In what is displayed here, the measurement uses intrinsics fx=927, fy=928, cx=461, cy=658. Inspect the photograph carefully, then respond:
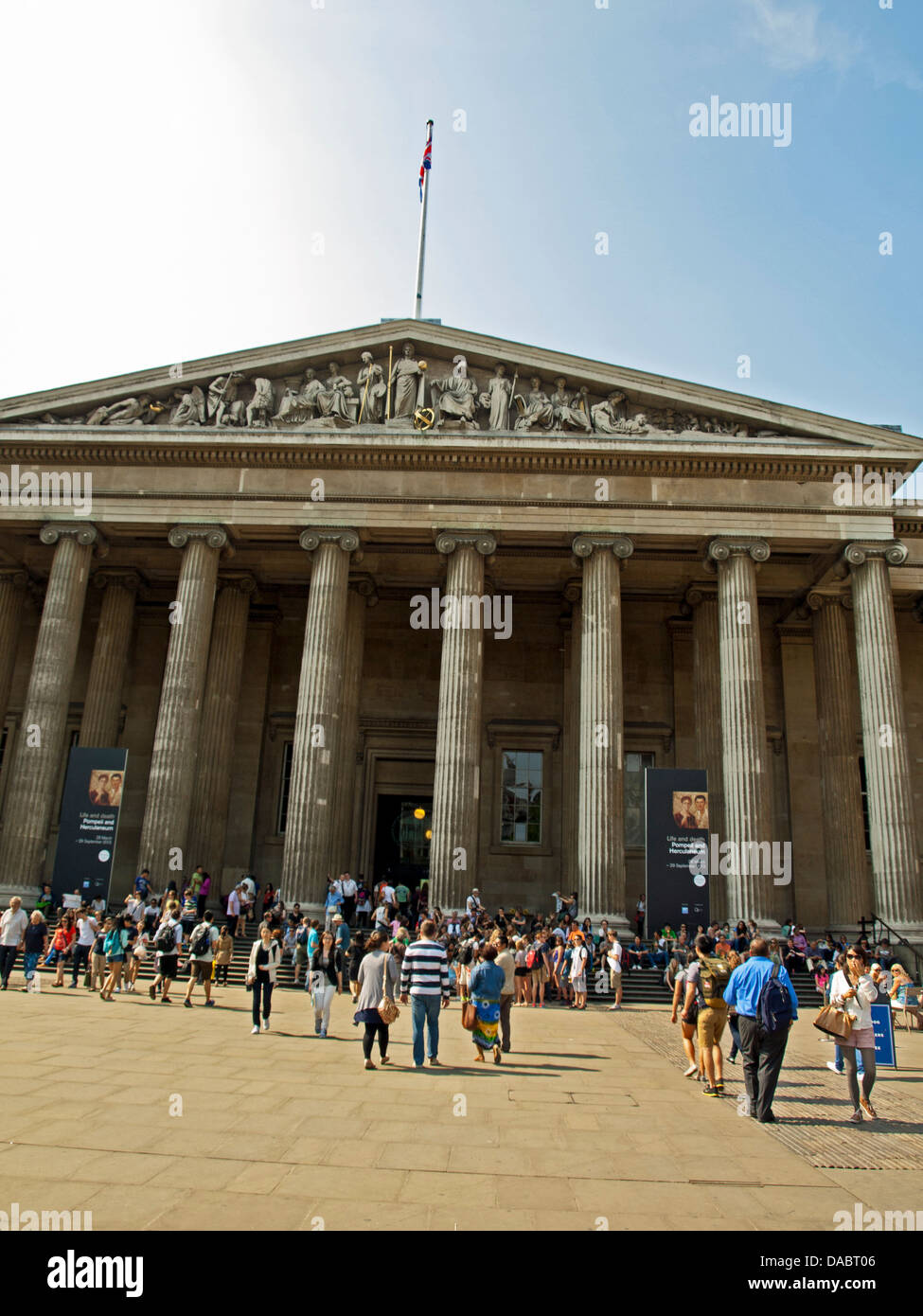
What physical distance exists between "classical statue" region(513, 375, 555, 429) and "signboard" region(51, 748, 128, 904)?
13.8m

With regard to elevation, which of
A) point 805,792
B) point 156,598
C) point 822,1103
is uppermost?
point 156,598

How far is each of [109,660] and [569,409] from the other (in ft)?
51.6

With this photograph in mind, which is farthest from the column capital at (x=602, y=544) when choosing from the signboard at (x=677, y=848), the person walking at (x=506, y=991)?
the person walking at (x=506, y=991)

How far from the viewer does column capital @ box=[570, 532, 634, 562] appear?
25078 mm

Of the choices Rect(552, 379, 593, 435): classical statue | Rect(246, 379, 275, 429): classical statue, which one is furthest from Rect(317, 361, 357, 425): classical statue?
Rect(552, 379, 593, 435): classical statue

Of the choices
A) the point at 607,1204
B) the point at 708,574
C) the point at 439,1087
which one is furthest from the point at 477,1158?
the point at 708,574

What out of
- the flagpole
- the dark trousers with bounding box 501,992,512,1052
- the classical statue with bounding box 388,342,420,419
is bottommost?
the dark trousers with bounding box 501,992,512,1052

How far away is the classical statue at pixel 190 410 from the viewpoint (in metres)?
26.7

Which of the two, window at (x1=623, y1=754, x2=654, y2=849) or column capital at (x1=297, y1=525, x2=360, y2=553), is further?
window at (x1=623, y1=754, x2=654, y2=849)

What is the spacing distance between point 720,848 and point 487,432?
42.9 feet

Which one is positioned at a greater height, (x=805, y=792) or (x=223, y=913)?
(x=805, y=792)

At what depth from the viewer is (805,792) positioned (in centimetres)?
2962

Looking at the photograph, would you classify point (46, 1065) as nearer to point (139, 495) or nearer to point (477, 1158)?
point (477, 1158)

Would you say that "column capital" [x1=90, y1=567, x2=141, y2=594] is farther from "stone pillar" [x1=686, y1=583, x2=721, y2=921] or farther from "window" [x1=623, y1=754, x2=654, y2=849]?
"stone pillar" [x1=686, y1=583, x2=721, y2=921]
